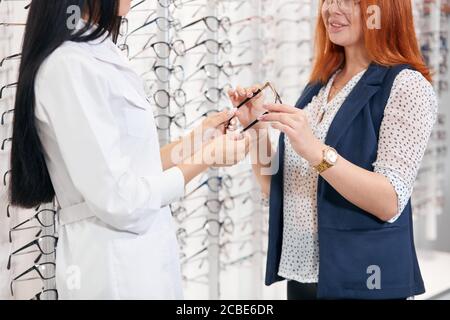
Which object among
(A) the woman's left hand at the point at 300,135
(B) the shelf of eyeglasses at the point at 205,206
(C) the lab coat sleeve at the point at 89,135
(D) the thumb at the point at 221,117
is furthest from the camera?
(B) the shelf of eyeglasses at the point at 205,206

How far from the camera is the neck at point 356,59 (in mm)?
1339

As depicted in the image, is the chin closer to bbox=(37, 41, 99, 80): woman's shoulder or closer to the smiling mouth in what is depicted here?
the smiling mouth

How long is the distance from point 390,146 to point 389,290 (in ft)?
1.08

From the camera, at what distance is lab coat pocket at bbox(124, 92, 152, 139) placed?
0.97m

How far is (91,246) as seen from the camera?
0.98m

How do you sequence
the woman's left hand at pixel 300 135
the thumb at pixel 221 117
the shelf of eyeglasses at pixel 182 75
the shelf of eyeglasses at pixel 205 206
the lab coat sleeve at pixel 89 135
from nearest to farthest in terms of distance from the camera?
the lab coat sleeve at pixel 89 135 → the woman's left hand at pixel 300 135 → the thumb at pixel 221 117 → the shelf of eyeglasses at pixel 182 75 → the shelf of eyeglasses at pixel 205 206

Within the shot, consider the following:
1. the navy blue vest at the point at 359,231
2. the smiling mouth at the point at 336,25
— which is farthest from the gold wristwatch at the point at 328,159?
the smiling mouth at the point at 336,25

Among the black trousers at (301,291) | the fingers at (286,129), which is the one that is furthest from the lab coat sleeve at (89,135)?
the black trousers at (301,291)

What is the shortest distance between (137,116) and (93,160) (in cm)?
13

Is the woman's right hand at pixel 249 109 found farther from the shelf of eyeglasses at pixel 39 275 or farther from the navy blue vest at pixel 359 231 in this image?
the shelf of eyeglasses at pixel 39 275

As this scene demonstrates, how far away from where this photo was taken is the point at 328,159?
3.76ft

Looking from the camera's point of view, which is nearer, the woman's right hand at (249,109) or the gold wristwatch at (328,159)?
the gold wristwatch at (328,159)

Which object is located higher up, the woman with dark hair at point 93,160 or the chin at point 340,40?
the chin at point 340,40

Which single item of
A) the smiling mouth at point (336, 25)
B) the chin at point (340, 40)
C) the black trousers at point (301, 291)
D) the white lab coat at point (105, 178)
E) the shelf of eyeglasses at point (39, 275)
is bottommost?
the black trousers at point (301, 291)
